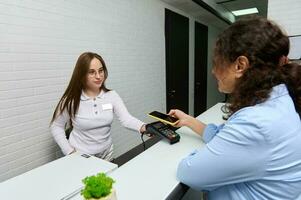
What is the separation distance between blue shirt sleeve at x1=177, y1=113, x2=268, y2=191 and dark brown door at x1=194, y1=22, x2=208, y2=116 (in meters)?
4.87

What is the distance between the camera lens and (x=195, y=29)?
210 inches

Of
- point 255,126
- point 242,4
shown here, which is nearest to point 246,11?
point 242,4

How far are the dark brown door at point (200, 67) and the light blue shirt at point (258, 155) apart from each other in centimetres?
484

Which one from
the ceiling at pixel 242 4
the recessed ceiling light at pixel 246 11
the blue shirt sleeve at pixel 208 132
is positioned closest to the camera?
the blue shirt sleeve at pixel 208 132

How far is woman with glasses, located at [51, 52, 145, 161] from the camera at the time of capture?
1830 millimetres

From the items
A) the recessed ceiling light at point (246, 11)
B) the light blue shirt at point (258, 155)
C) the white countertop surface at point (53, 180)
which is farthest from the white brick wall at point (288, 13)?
the recessed ceiling light at point (246, 11)

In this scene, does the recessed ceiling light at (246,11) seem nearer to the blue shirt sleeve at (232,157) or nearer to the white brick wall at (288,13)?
the white brick wall at (288,13)

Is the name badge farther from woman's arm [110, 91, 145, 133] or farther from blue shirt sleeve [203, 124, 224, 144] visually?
blue shirt sleeve [203, 124, 224, 144]

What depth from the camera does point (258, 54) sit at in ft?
2.57

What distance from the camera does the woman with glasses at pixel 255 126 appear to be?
0.72 m

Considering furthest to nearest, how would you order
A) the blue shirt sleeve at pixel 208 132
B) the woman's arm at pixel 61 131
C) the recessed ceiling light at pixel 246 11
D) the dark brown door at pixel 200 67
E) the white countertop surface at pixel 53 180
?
the recessed ceiling light at pixel 246 11, the dark brown door at pixel 200 67, the woman's arm at pixel 61 131, the blue shirt sleeve at pixel 208 132, the white countertop surface at pixel 53 180

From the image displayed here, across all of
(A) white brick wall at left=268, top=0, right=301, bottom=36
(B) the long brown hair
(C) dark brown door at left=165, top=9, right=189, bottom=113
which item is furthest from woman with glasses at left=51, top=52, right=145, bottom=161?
(C) dark brown door at left=165, top=9, right=189, bottom=113

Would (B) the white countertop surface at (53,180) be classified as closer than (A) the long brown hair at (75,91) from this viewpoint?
Yes

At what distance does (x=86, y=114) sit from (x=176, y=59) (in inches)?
117
